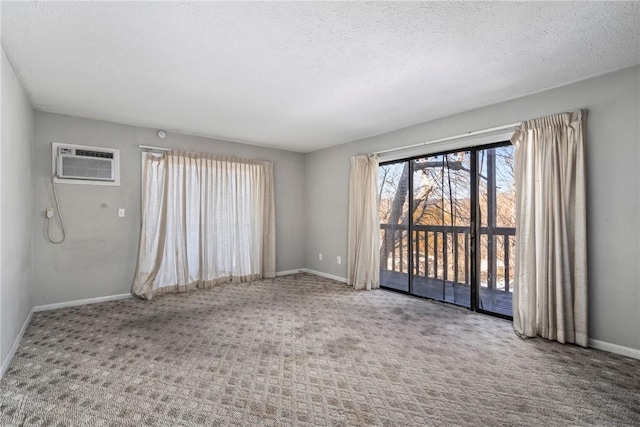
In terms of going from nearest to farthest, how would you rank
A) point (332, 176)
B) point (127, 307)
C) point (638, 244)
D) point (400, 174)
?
point (638, 244) → point (127, 307) → point (400, 174) → point (332, 176)

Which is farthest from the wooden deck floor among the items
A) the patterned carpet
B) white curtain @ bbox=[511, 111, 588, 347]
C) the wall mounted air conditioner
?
the wall mounted air conditioner

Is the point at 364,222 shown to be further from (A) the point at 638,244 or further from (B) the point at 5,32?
(B) the point at 5,32

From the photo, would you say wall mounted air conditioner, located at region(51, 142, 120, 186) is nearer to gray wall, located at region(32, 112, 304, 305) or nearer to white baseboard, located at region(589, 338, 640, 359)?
gray wall, located at region(32, 112, 304, 305)

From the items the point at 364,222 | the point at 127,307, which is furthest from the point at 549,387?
the point at 127,307

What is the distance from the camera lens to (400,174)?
4.53 m

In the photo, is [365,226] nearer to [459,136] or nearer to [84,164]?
[459,136]

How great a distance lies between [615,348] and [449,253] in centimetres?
170

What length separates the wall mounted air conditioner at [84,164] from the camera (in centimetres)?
367

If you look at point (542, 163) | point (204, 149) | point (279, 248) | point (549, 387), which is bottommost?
point (549, 387)

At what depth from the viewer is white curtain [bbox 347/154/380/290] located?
4602mm

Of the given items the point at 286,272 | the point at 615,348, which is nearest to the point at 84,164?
the point at 286,272

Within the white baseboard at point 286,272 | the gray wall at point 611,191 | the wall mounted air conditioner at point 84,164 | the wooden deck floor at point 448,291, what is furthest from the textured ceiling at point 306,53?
the white baseboard at point 286,272

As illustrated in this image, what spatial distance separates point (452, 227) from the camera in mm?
3869

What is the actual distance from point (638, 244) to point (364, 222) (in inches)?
115
